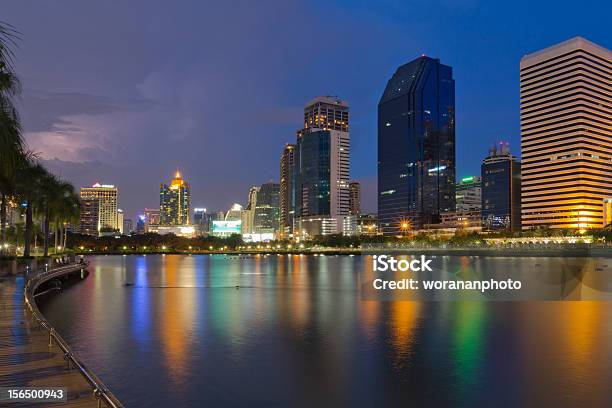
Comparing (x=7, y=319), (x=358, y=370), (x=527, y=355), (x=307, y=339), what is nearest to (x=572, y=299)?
(x=527, y=355)

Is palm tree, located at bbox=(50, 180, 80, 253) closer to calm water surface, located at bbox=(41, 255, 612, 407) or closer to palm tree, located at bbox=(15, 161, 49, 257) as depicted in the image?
palm tree, located at bbox=(15, 161, 49, 257)

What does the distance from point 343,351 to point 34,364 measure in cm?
1738

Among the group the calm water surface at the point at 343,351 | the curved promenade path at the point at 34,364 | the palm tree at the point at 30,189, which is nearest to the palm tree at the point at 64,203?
the palm tree at the point at 30,189

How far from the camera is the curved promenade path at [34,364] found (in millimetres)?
15281

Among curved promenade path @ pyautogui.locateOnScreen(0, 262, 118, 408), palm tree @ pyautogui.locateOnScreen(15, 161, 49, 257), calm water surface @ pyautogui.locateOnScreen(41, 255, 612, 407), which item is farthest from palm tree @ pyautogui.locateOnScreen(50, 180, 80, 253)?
curved promenade path @ pyautogui.locateOnScreen(0, 262, 118, 408)

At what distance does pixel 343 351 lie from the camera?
3159 centimetres

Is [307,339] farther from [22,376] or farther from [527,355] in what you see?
[22,376]

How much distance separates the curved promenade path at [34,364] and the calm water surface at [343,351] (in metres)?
3.84

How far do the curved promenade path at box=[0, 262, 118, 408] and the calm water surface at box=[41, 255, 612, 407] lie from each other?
12.6ft

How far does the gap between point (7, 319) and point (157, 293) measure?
3722cm

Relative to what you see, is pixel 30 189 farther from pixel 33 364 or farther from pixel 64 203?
pixel 33 364

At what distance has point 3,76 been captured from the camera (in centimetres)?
2278

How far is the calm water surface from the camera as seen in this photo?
77.1ft

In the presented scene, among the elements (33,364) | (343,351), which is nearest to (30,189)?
(343,351)
